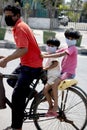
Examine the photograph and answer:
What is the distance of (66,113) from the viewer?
14.9ft

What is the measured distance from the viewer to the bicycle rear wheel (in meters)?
4.40

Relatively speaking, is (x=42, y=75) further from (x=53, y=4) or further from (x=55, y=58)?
(x=53, y=4)

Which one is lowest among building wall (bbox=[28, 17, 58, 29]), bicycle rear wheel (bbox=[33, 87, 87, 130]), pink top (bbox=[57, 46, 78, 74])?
building wall (bbox=[28, 17, 58, 29])

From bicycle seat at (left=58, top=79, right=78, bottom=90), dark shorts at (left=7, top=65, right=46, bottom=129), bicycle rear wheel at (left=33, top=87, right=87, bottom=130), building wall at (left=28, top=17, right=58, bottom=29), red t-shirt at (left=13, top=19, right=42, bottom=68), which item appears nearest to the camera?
red t-shirt at (left=13, top=19, right=42, bottom=68)

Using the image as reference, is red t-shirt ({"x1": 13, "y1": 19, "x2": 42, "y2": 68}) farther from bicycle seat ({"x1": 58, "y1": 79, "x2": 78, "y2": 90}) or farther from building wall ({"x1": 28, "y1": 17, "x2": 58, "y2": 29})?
building wall ({"x1": 28, "y1": 17, "x2": 58, "y2": 29})

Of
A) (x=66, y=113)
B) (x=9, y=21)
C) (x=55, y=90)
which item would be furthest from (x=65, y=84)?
(x=9, y=21)

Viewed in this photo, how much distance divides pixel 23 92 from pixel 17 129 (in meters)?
0.44

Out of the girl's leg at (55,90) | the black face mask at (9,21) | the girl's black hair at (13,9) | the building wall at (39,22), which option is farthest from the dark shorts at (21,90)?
the building wall at (39,22)

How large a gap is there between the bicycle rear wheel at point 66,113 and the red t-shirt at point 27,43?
0.48m

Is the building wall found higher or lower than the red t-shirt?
lower

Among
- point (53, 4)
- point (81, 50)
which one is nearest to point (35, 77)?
point (81, 50)

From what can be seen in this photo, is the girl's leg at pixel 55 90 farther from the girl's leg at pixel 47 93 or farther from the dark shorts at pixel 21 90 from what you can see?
the dark shorts at pixel 21 90

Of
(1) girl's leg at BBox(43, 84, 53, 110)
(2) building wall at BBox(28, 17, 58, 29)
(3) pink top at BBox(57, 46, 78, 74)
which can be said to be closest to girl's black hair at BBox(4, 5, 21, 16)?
(3) pink top at BBox(57, 46, 78, 74)

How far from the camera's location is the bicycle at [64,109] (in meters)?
4.32
